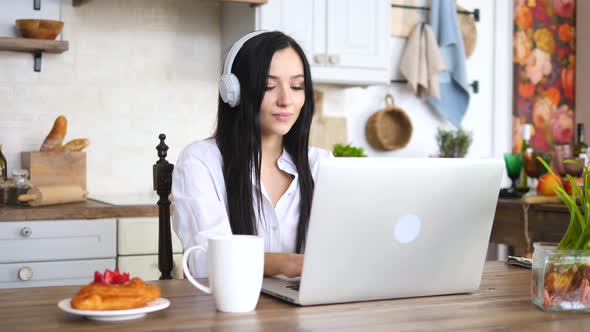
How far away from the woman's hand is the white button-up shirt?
17 cm

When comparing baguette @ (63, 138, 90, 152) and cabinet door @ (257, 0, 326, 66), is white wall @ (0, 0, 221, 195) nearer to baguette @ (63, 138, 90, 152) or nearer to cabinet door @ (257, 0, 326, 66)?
baguette @ (63, 138, 90, 152)

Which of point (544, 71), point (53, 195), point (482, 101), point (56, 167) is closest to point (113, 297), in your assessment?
point (53, 195)

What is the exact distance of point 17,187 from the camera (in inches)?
117

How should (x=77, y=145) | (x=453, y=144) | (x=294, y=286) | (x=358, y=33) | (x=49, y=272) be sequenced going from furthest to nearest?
(x=453, y=144), (x=358, y=33), (x=77, y=145), (x=49, y=272), (x=294, y=286)

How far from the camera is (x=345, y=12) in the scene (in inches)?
137

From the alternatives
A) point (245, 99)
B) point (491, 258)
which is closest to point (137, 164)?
point (245, 99)

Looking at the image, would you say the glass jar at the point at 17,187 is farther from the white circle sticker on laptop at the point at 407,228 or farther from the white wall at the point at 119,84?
the white circle sticker on laptop at the point at 407,228

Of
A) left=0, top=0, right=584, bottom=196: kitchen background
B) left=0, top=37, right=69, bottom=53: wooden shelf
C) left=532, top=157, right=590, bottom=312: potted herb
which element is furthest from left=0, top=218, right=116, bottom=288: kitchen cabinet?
left=532, top=157, right=590, bottom=312: potted herb

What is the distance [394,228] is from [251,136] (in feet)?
2.40

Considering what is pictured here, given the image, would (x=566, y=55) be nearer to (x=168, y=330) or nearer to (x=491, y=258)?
(x=491, y=258)

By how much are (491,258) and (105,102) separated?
2.19 m

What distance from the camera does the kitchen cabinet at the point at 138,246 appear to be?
2.90 meters

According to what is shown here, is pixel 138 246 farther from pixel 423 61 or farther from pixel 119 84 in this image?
pixel 423 61

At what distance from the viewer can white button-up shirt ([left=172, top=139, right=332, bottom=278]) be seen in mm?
1726
